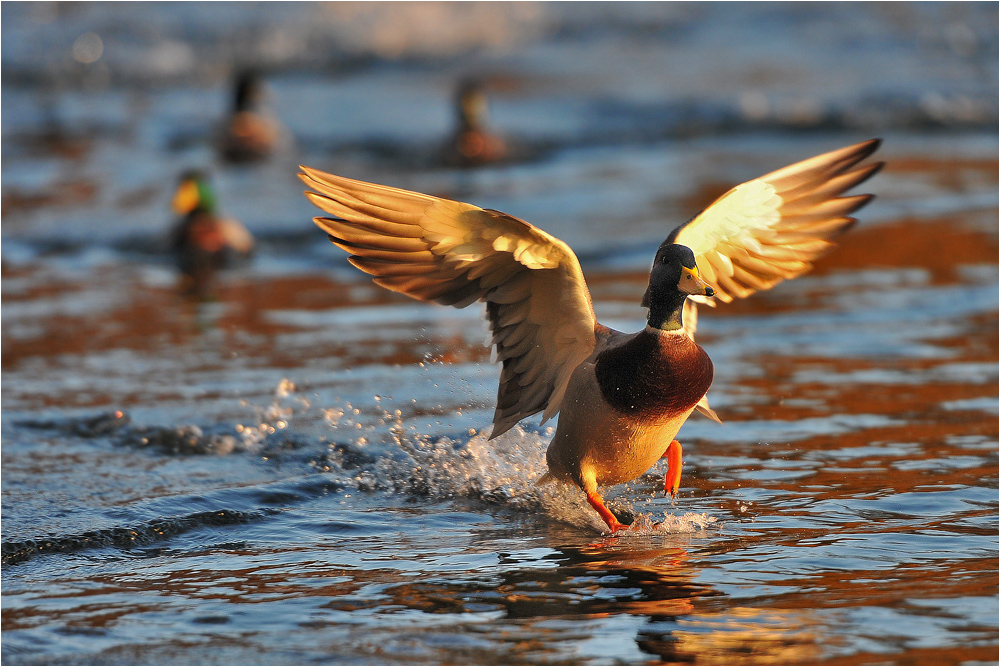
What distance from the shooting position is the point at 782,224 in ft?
17.2

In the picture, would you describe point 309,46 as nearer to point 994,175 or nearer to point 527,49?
point 527,49

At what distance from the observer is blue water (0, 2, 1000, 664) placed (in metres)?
3.56

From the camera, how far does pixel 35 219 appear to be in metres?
12.2

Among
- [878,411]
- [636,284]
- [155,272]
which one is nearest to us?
[878,411]

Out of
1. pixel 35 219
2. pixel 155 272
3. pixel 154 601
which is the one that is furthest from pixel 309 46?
pixel 154 601

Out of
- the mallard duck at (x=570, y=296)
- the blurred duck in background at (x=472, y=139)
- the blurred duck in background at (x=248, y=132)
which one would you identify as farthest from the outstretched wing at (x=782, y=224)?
the blurred duck in background at (x=248, y=132)

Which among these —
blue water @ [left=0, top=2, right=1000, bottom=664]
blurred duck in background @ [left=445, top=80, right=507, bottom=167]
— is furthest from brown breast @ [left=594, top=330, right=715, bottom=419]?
blurred duck in background @ [left=445, top=80, right=507, bottom=167]

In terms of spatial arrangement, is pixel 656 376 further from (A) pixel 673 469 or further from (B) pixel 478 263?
(B) pixel 478 263

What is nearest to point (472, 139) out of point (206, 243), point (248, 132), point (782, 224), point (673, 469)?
point (248, 132)

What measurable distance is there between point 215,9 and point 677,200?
17.1 meters

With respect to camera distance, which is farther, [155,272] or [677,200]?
[677,200]

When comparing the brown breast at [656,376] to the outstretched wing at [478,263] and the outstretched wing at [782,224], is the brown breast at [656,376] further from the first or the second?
the outstretched wing at [782,224]

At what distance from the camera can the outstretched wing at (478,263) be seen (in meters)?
4.37

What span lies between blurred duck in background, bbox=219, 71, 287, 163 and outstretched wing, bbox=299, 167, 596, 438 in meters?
12.0
